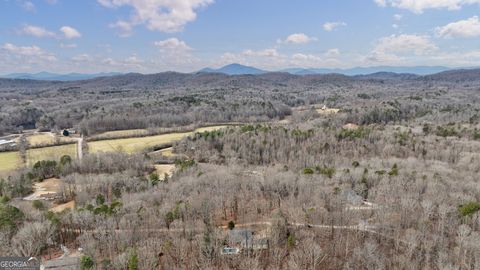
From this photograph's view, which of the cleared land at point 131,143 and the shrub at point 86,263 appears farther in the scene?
the cleared land at point 131,143

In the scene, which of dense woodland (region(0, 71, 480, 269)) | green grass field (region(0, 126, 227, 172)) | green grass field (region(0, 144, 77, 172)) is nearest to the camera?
dense woodland (region(0, 71, 480, 269))

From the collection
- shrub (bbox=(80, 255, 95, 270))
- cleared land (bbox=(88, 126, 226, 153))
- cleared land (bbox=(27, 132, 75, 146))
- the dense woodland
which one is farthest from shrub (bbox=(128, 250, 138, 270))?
cleared land (bbox=(27, 132, 75, 146))

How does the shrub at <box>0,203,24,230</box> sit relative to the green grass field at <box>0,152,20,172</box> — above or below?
above

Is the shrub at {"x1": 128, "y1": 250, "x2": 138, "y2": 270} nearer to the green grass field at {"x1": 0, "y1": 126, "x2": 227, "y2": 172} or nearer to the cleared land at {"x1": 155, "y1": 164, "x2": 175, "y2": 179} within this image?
the cleared land at {"x1": 155, "y1": 164, "x2": 175, "y2": 179}

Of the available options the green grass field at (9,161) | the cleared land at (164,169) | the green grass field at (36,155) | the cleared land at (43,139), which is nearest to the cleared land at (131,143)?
the green grass field at (36,155)

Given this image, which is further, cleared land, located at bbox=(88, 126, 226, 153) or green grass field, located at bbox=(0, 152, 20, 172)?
cleared land, located at bbox=(88, 126, 226, 153)

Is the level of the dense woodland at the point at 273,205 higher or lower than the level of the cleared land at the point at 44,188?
higher

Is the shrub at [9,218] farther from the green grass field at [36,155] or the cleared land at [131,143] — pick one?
the cleared land at [131,143]

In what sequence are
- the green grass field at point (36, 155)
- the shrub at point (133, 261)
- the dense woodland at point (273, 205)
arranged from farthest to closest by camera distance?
the green grass field at point (36, 155) → the dense woodland at point (273, 205) → the shrub at point (133, 261)

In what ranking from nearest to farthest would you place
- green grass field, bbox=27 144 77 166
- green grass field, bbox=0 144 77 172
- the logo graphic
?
the logo graphic → green grass field, bbox=0 144 77 172 → green grass field, bbox=27 144 77 166

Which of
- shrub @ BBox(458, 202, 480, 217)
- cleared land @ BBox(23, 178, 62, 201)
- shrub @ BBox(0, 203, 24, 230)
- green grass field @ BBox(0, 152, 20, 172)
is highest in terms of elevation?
shrub @ BBox(0, 203, 24, 230)

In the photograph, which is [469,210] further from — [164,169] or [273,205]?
[164,169]

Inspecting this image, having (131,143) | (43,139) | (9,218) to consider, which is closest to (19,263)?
(9,218)
